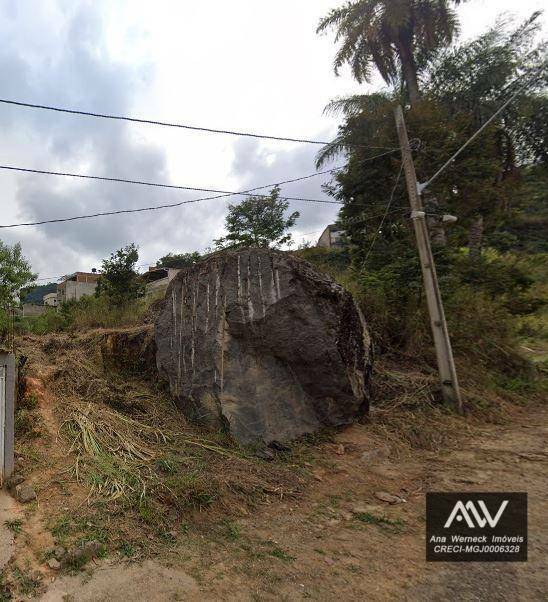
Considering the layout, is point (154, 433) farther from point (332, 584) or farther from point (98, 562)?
point (332, 584)

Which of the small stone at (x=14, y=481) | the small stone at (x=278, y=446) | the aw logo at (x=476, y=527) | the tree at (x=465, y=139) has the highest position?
the tree at (x=465, y=139)

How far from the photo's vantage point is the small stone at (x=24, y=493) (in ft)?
11.9

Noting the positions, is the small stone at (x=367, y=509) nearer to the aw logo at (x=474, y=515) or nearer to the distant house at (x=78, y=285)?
the aw logo at (x=474, y=515)

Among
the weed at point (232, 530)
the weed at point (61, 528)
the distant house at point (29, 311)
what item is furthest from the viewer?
the distant house at point (29, 311)

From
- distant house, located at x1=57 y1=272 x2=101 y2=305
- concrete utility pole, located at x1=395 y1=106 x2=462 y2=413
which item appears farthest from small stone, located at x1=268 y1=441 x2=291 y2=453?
distant house, located at x1=57 y1=272 x2=101 y2=305

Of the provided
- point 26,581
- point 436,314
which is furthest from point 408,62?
point 26,581

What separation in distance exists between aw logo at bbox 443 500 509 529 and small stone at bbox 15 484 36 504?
3.76 m

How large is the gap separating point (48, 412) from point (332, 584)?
394 centimetres

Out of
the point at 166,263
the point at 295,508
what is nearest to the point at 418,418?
the point at 295,508

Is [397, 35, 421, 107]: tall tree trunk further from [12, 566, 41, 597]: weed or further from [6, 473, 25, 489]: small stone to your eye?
[12, 566, 41, 597]: weed

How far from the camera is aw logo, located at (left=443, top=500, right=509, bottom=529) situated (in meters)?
3.76

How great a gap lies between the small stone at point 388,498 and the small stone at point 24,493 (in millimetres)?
3413

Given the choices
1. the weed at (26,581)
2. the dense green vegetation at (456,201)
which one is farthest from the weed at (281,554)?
the dense green vegetation at (456,201)

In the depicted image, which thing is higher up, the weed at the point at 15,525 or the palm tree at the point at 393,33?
the palm tree at the point at 393,33
